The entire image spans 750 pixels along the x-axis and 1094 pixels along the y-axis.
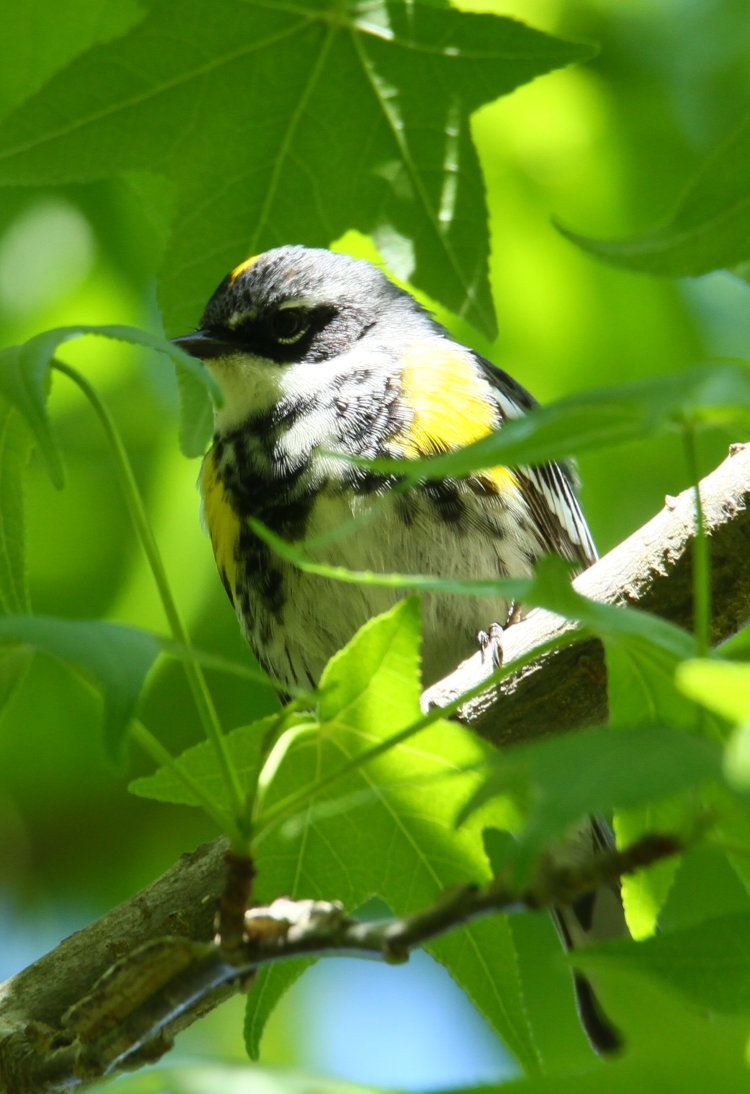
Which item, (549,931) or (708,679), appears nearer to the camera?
(708,679)

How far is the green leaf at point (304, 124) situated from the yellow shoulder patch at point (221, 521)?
1058 mm

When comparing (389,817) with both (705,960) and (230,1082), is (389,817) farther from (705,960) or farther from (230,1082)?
(230,1082)

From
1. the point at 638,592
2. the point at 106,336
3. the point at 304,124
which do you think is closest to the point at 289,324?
the point at 304,124

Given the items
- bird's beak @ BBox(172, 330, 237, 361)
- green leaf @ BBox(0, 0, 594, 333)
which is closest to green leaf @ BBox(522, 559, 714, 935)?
green leaf @ BBox(0, 0, 594, 333)

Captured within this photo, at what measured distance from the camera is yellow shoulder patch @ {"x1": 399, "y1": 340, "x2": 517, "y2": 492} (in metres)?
3.46

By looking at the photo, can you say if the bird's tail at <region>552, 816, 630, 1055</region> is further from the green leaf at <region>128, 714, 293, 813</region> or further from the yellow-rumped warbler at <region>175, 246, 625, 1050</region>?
the green leaf at <region>128, 714, 293, 813</region>

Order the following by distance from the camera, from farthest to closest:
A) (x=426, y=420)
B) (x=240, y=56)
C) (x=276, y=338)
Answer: (x=276, y=338) → (x=426, y=420) → (x=240, y=56)

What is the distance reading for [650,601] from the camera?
252 centimetres

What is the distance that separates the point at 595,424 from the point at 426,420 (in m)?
2.32

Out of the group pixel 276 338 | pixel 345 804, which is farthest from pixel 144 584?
pixel 345 804

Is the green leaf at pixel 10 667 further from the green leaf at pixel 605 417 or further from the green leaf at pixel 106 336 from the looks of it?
the green leaf at pixel 605 417

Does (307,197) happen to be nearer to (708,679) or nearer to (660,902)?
(660,902)

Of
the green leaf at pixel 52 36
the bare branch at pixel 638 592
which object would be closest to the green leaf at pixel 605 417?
the bare branch at pixel 638 592

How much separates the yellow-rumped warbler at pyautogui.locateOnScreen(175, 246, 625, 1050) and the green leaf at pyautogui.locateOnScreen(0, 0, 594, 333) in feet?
2.23
